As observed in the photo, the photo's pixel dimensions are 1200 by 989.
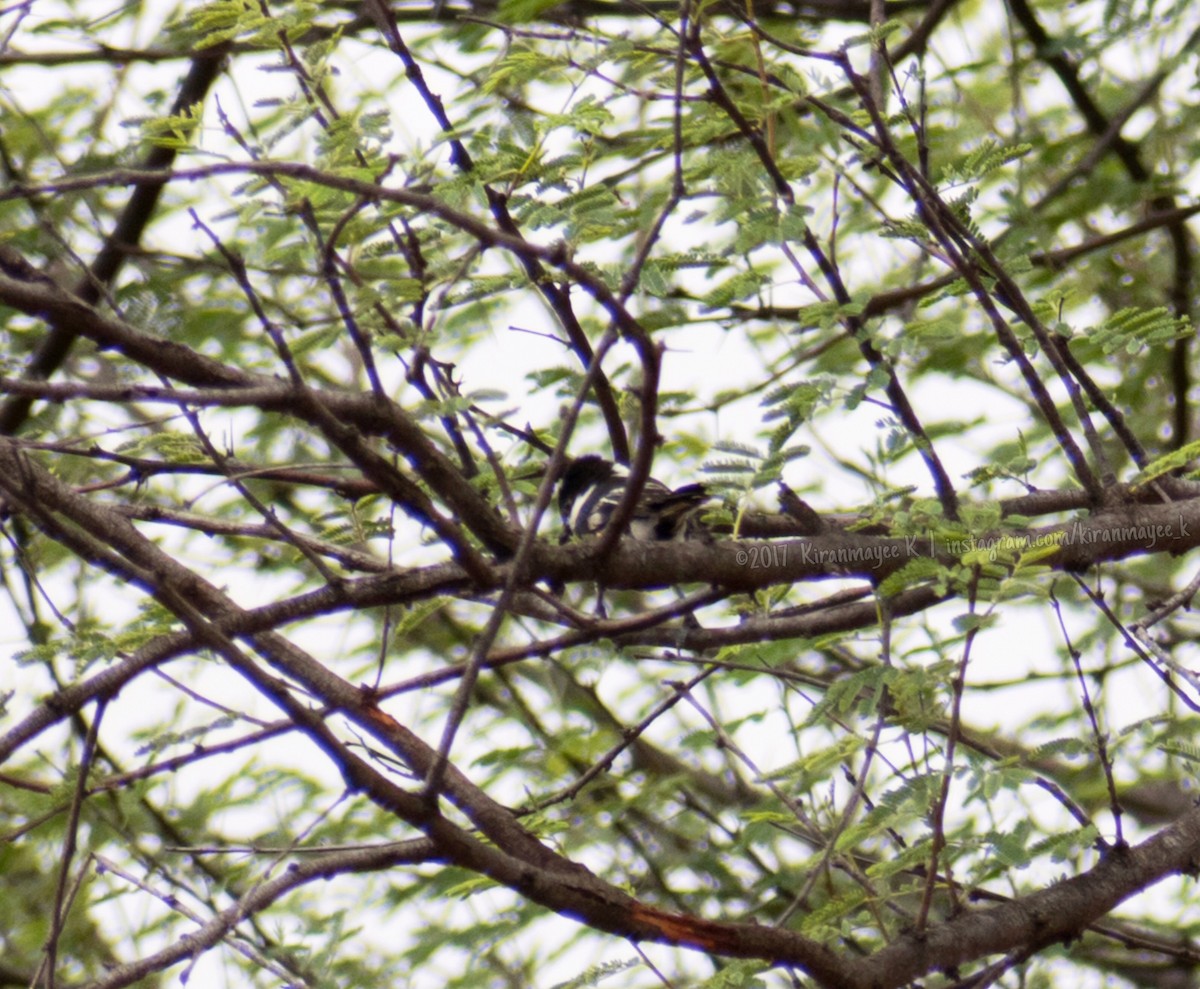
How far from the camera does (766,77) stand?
10.3ft

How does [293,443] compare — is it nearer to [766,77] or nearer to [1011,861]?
[766,77]

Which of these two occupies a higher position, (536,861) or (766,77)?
(766,77)

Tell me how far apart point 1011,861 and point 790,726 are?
1.05m

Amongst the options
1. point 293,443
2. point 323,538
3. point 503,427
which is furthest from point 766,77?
point 293,443

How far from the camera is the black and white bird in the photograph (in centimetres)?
360

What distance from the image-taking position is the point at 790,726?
3787 millimetres

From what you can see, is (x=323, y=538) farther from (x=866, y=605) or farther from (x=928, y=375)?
(x=928, y=375)

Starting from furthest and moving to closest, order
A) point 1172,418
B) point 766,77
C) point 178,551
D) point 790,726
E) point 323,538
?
point 178,551 → point 1172,418 → point 790,726 → point 323,538 → point 766,77

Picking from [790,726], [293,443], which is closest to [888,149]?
[790,726]

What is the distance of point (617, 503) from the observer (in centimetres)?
347

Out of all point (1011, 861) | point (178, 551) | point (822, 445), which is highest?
point (178, 551)

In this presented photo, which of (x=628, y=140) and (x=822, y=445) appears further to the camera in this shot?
(x=822, y=445)

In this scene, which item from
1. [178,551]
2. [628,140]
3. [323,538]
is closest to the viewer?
[323,538]

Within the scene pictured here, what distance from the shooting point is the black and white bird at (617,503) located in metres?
3.60
